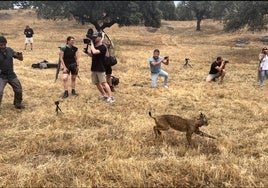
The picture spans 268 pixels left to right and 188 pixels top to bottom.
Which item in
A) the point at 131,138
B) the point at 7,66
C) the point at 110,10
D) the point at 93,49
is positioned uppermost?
the point at 110,10

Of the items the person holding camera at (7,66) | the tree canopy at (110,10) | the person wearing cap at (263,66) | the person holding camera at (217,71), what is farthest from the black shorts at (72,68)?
the tree canopy at (110,10)

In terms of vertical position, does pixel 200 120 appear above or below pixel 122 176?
above

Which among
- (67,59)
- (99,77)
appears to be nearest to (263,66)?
(99,77)

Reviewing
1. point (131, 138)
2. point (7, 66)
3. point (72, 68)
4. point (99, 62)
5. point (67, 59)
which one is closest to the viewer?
point (131, 138)

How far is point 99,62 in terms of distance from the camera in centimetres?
928

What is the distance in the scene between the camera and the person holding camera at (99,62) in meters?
9.00

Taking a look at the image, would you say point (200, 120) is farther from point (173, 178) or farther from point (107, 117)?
point (107, 117)

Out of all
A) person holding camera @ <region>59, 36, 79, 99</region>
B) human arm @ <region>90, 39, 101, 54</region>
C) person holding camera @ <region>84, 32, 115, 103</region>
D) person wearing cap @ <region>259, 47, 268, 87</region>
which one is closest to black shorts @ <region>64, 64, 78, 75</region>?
person holding camera @ <region>59, 36, 79, 99</region>

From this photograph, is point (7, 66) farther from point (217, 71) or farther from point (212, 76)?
point (217, 71)

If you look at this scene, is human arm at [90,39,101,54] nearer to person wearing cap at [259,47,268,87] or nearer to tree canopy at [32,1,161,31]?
person wearing cap at [259,47,268,87]

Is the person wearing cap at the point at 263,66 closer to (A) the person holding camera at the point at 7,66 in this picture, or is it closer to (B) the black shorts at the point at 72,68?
(B) the black shorts at the point at 72,68

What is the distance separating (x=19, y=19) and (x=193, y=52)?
28946mm

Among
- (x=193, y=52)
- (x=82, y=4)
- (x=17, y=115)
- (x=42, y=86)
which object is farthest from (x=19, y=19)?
(x=17, y=115)

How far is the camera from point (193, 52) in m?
23.2
